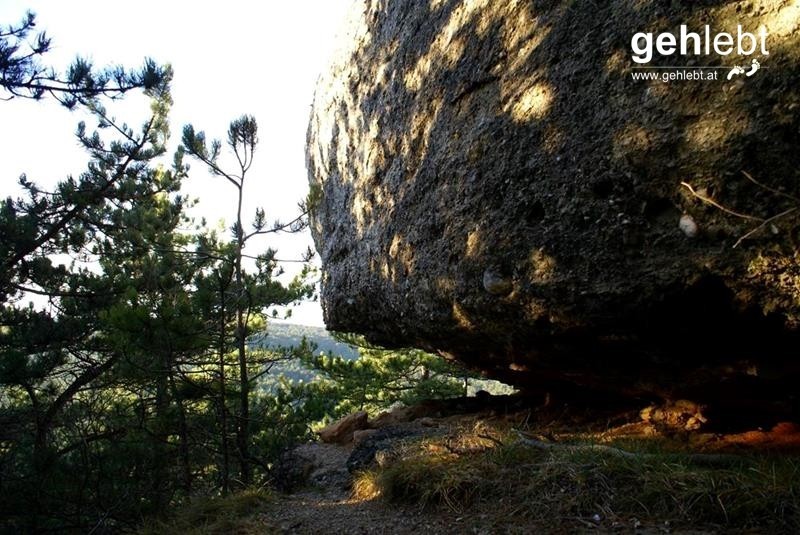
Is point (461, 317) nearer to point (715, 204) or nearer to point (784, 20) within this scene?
point (715, 204)

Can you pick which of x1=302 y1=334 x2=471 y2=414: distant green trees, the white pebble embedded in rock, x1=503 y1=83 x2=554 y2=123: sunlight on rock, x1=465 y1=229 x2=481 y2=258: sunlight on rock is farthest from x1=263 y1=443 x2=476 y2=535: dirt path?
x1=302 y1=334 x2=471 y2=414: distant green trees

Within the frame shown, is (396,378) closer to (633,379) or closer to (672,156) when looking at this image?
(633,379)

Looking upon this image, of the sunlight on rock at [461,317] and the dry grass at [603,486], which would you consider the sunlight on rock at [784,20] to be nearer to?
the dry grass at [603,486]

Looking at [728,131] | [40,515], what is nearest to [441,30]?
[728,131]

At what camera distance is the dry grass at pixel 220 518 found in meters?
3.89

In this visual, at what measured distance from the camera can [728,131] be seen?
8.53ft

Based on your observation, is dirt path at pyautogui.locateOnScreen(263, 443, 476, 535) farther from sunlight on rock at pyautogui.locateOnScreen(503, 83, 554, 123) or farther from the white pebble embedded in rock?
sunlight on rock at pyautogui.locateOnScreen(503, 83, 554, 123)

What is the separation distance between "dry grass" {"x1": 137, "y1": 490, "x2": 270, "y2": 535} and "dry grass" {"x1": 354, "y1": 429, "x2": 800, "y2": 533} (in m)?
1.07

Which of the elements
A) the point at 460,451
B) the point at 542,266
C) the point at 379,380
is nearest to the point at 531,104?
the point at 542,266

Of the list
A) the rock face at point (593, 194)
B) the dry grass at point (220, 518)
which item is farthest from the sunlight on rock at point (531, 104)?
the dry grass at point (220, 518)

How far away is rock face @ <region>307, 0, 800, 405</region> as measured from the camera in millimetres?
2615

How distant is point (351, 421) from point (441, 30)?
6349 millimetres

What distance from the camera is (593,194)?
3.14 metres

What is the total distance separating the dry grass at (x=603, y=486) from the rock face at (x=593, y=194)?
29.5 inches
